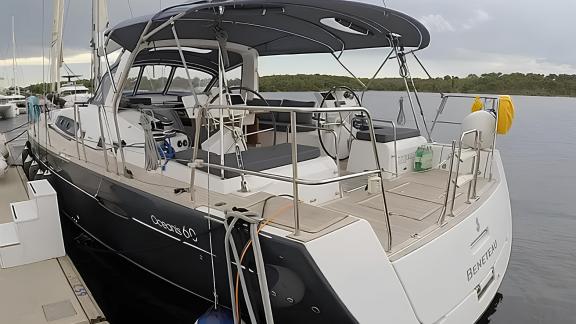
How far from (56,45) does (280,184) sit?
635 cm

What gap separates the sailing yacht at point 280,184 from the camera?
8.48ft

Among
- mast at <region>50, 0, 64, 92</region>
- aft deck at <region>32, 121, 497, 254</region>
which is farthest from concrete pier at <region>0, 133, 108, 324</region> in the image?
mast at <region>50, 0, 64, 92</region>

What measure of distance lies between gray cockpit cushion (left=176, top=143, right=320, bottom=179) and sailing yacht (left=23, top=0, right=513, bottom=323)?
2 cm

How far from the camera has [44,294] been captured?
12.6ft

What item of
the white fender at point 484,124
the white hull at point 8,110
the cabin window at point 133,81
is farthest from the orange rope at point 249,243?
the white hull at point 8,110

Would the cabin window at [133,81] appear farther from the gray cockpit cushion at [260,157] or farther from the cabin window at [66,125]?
the gray cockpit cushion at [260,157]

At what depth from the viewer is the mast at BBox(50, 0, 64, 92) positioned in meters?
7.62

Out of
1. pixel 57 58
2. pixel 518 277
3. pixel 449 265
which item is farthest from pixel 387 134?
pixel 57 58

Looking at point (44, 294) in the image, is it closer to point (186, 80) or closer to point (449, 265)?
point (449, 265)

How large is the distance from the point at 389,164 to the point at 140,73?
142 inches

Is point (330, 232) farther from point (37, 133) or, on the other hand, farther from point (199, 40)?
point (37, 133)

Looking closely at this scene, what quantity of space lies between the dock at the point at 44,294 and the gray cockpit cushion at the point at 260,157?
1443 millimetres

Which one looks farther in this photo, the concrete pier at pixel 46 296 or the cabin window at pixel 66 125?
the cabin window at pixel 66 125

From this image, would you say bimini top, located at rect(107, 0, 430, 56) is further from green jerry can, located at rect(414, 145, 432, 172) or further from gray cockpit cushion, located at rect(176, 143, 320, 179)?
green jerry can, located at rect(414, 145, 432, 172)
